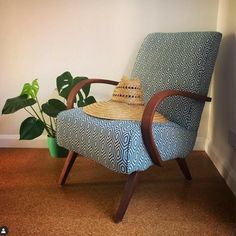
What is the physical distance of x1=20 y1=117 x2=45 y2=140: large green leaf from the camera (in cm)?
182

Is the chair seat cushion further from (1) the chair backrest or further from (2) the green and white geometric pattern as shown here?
(1) the chair backrest

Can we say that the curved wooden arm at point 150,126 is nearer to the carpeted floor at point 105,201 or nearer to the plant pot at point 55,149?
the carpeted floor at point 105,201

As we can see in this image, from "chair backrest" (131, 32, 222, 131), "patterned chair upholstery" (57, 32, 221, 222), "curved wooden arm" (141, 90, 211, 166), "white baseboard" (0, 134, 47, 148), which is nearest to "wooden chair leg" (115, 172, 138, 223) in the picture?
"patterned chair upholstery" (57, 32, 221, 222)

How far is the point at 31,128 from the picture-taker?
72.4 inches

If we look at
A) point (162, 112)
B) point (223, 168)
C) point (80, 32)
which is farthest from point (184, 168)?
point (80, 32)

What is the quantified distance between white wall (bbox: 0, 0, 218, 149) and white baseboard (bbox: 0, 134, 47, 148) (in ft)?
0.97

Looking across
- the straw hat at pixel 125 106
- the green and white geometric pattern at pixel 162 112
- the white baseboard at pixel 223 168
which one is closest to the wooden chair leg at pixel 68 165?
the green and white geometric pattern at pixel 162 112

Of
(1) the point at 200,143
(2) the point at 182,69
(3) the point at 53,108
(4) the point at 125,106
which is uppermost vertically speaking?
(2) the point at 182,69

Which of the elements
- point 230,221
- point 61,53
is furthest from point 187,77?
point 61,53

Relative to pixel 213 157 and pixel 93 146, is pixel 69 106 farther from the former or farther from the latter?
pixel 213 157

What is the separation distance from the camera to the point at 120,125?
1.26 meters

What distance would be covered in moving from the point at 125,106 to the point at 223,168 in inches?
29.1

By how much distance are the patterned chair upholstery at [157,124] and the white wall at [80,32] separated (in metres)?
0.24

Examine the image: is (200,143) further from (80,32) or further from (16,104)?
(16,104)
